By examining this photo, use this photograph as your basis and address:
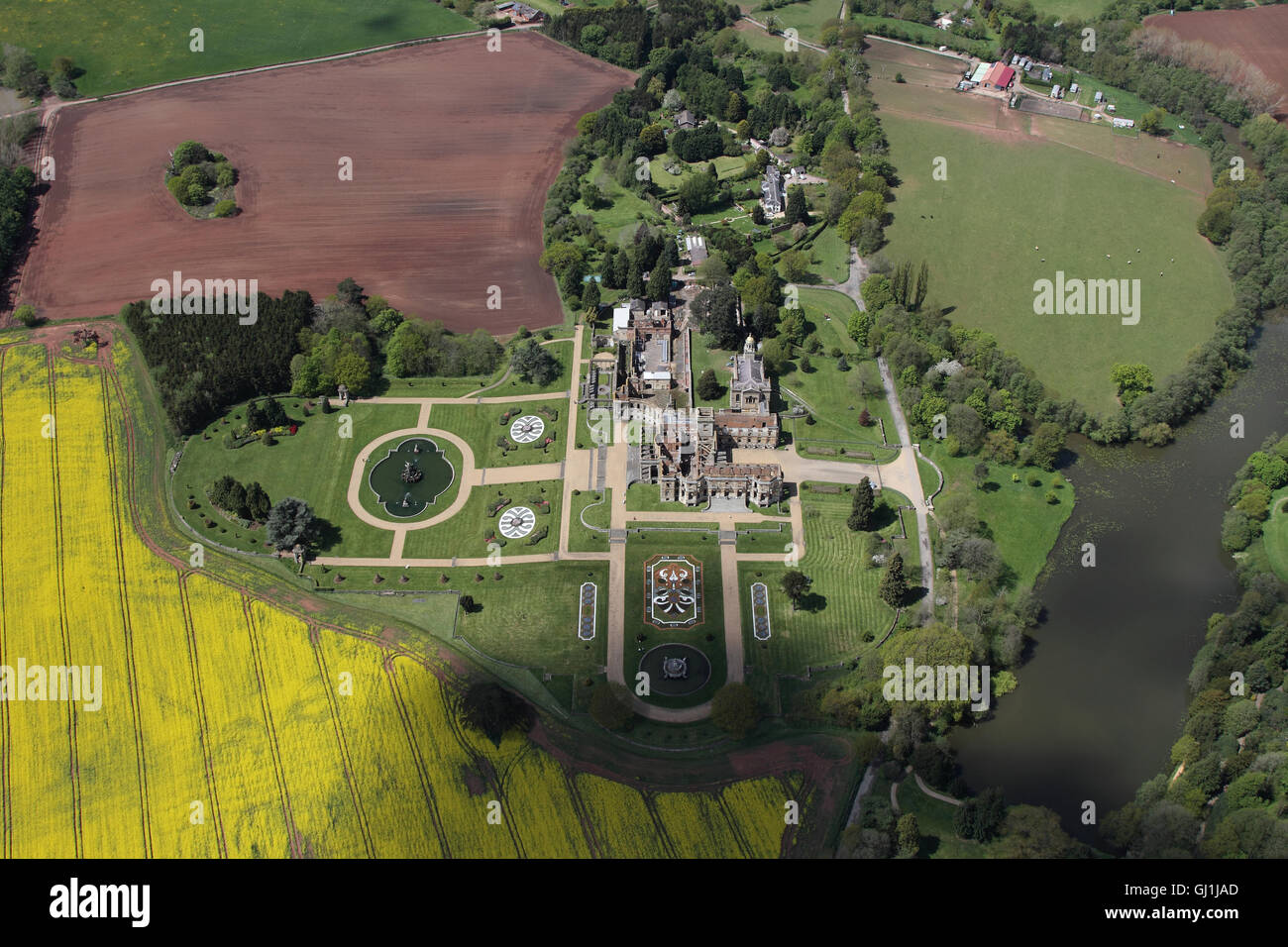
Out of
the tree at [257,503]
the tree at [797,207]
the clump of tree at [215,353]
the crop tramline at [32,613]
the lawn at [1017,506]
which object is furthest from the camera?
the tree at [797,207]

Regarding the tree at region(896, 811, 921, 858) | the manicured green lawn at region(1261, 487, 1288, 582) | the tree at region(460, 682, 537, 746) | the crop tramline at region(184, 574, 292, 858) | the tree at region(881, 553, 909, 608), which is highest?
the manicured green lawn at region(1261, 487, 1288, 582)

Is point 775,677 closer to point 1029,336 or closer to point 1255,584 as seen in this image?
point 1255,584

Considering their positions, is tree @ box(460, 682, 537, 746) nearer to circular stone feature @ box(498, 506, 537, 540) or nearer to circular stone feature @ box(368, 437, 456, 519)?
circular stone feature @ box(498, 506, 537, 540)

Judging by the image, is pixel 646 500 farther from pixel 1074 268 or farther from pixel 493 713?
pixel 1074 268

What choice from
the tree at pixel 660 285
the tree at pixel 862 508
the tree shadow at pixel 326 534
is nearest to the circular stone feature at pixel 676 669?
the tree at pixel 862 508

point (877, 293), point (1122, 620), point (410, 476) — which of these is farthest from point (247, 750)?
point (877, 293)

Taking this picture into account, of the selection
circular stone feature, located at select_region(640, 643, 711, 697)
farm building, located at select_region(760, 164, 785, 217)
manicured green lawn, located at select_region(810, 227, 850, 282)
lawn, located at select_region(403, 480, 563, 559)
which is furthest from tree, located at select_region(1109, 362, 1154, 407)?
lawn, located at select_region(403, 480, 563, 559)

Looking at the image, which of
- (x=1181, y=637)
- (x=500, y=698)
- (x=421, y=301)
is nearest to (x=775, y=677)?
(x=500, y=698)

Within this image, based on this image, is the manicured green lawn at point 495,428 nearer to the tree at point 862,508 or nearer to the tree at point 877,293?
the tree at point 862,508
